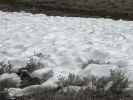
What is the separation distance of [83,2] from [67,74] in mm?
19667

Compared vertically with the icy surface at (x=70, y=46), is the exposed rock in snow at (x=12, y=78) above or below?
below

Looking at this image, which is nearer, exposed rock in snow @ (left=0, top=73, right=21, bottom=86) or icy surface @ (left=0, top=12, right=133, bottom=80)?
exposed rock in snow @ (left=0, top=73, right=21, bottom=86)

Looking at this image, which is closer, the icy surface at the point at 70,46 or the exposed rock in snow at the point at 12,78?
the exposed rock in snow at the point at 12,78

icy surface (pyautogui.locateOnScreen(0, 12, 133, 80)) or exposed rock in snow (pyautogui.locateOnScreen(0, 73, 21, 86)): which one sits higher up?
icy surface (pyautogui.locateOnScreen(0, 12, 133, 80))

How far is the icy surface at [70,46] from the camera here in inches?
354

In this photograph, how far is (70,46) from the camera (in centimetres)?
1063

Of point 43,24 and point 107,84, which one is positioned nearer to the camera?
point 107,84

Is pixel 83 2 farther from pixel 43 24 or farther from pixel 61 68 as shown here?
pixel 61 68

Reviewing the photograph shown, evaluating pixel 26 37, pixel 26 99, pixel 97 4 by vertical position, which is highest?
pixel 97 4

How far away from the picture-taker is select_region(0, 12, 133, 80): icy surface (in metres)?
8.98

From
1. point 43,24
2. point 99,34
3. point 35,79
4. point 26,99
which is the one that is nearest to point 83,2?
point 43,24

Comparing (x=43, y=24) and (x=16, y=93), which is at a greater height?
(x=43, y=24)

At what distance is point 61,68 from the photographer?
8758 mm

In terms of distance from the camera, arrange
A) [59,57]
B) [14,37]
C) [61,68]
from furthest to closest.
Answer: [14,37]
[59,57]
[61,68]
